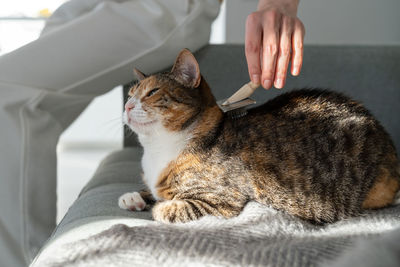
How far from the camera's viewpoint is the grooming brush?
113cm

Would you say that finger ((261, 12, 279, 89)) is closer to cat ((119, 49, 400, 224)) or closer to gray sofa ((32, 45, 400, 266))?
cat ((119, 49, 400, 224))

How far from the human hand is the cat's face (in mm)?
148

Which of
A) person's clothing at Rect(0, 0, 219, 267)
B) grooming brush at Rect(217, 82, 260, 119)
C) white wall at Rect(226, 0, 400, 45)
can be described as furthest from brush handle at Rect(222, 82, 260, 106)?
white wall at Rect(226, 0, 400, 45)

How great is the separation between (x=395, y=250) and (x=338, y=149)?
23.0 inches

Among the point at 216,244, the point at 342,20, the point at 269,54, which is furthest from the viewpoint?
the point at 342,20

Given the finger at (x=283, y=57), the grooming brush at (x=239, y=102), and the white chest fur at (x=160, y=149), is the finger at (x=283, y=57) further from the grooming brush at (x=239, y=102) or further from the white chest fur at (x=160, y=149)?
the white chest fur at (x=160, y=149)

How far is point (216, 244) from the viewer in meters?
0.79

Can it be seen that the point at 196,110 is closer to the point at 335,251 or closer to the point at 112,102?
the point at 335,251

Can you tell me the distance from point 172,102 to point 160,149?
129mm

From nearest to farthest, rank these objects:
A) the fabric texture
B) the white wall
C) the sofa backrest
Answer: the fabric texture < the sofa backrest < the white wall

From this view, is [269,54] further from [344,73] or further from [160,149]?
[344,73]

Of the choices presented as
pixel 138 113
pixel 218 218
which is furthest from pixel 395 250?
pixel 138 113

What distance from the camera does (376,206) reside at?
1.15 metres

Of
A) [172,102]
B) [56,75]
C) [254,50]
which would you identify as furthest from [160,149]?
[56,75]
